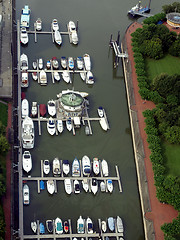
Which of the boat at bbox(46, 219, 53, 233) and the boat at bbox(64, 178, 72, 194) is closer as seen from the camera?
the boat at bbox(46, 219, 53, 233)

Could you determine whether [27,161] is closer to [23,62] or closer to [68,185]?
[68,185]

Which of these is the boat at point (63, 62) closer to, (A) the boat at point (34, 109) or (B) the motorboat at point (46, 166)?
(A) the boat at point (34, 109)

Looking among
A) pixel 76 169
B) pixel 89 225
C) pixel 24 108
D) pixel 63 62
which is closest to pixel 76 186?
pixel 76 169

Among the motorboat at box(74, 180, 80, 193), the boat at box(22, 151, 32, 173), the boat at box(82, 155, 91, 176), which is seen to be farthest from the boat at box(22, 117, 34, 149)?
the motorboat at box(74, 180, 80, 193)

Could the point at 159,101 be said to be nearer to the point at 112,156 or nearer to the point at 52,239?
the point at 112,156

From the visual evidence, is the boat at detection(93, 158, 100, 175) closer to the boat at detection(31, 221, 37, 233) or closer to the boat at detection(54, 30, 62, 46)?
the boat at detection(31, 221, 37, 233)

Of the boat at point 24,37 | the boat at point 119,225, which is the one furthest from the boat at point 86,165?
the boat at point 24,37

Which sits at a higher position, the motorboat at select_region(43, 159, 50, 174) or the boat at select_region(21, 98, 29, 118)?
the boat at select_region(21, 98, 29, 118)
